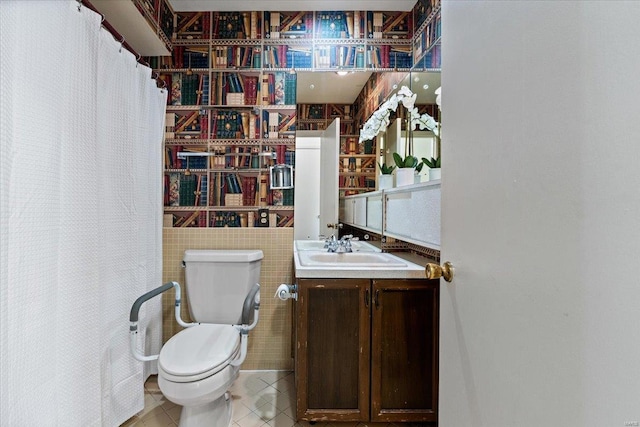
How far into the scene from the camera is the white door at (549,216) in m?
0.36

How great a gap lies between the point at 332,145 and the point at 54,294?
174 centimetres

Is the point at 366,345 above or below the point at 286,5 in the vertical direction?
below

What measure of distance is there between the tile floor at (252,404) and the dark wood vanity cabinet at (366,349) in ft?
1.01

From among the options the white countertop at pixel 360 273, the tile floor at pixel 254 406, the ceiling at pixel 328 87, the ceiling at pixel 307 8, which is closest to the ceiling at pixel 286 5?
the ceiling at pixel 307 8

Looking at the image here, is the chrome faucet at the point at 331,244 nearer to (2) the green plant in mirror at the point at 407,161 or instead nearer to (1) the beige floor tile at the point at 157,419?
(2) the green plant in mirror at the point at 407,161

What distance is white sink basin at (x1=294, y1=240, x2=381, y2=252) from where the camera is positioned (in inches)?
80.1

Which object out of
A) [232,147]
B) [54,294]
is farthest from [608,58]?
[232,147]

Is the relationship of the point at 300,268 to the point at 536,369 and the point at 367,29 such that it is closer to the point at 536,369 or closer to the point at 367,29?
the point at 536,369

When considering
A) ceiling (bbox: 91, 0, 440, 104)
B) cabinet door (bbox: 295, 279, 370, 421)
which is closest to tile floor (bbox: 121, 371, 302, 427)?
cabinet door (bbox: 295, 279, 370, 421)

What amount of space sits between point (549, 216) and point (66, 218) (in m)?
1.49

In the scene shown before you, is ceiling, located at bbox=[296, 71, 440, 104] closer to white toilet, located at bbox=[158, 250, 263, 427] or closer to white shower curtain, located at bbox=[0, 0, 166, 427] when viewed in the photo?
white shower curtain, located at bbox=[0, 0, 166, 427]

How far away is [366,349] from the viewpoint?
142 cm

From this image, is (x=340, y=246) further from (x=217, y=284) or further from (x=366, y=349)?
(x=217, y=284)

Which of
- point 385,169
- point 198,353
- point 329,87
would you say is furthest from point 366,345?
point 329,87
